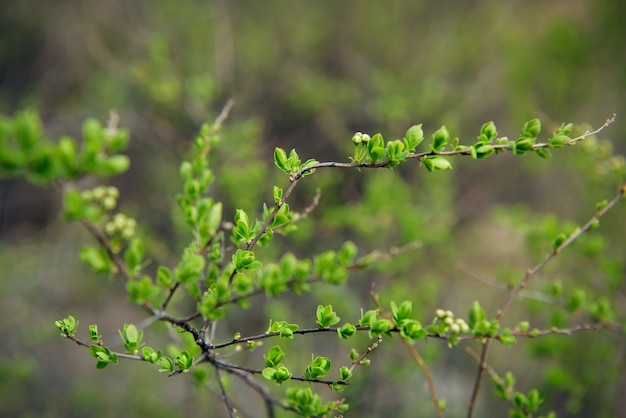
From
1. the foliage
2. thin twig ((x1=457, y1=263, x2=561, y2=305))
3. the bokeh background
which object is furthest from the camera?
the bokeh background

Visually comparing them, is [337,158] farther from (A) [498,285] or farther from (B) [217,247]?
(B) [217,247]

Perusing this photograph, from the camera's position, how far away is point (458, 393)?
3.92m

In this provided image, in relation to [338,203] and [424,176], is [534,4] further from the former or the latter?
[338,203]

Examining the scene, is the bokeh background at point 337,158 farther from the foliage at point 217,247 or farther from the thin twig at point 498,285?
the foliage at point 217,247

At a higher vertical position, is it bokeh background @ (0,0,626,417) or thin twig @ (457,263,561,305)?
bokeh background @ (0,0,626,417)

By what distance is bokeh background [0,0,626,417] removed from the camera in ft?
10.1

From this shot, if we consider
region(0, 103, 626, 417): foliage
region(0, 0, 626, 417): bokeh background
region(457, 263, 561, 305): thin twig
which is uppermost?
region(0, 0, 626, 417): bokeh background

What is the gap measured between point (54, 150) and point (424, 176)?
3.31m

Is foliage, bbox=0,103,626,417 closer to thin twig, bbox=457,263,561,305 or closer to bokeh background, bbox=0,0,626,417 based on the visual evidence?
thin twig, bbox=457,263,561,305

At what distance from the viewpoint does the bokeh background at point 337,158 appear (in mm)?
3086

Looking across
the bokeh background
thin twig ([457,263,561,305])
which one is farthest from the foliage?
the bokeh background

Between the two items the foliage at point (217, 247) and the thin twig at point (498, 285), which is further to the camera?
the thin twig at point (498, 285)

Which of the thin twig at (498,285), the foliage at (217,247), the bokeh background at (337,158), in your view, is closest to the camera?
the foliage at (217,247)

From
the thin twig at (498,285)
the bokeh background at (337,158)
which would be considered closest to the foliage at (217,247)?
the thin twig at (498,285)
